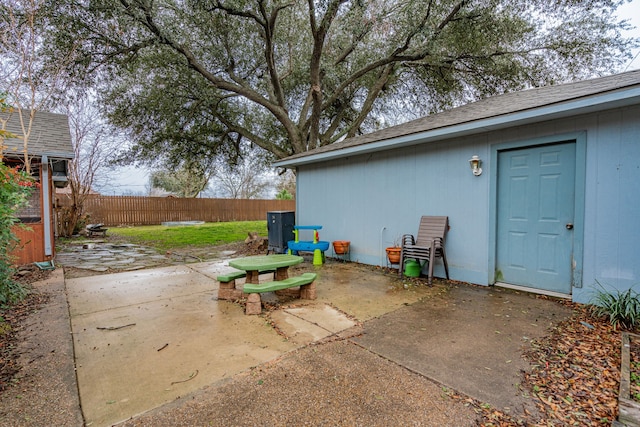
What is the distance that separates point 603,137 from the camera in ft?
11.4

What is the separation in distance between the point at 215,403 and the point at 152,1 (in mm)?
8632

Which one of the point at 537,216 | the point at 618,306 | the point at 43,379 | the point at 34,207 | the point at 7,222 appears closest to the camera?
the point at 43,379

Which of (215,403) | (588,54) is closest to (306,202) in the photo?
(215,403)

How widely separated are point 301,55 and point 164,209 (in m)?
10.9

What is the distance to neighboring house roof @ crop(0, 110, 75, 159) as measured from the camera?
5853mm

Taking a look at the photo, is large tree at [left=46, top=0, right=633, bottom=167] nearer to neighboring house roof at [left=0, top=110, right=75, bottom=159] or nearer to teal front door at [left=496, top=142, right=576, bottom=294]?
neighboring house roof at [left=0, top=110, right=75, bottom=159]

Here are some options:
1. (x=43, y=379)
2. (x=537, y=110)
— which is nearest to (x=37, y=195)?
(x=43, y=379)

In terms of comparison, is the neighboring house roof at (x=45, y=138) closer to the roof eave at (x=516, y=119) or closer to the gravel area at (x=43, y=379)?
the gravel area at (x=43, y=379)

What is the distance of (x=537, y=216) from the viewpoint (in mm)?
4082

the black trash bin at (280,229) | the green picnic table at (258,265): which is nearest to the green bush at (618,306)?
the green picnic table at (258,265)

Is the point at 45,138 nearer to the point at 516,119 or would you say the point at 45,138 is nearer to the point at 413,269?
the point at 413,269

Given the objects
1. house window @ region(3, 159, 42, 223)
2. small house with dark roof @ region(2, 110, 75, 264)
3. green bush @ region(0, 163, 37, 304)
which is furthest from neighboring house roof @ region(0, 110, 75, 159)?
green bush @ region(0, 163, 37, 304)

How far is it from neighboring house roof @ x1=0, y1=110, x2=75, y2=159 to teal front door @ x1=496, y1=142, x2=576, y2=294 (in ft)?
25.2

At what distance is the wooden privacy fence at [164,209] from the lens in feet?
46.9
